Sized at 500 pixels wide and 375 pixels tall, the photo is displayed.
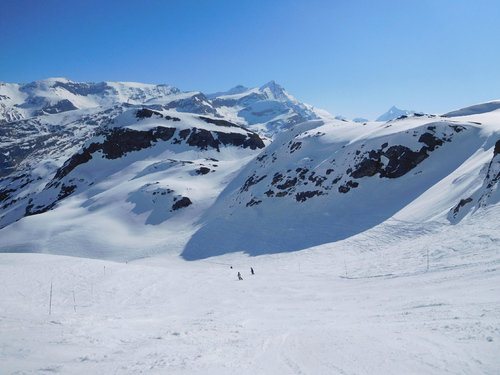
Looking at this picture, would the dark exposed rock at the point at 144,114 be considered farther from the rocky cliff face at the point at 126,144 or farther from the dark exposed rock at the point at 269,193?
the dark exposed rock at the point at 269,193

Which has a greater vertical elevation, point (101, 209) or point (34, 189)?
point (34, 189)

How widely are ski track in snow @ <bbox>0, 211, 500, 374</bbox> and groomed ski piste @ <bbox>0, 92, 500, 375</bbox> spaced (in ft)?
0.19

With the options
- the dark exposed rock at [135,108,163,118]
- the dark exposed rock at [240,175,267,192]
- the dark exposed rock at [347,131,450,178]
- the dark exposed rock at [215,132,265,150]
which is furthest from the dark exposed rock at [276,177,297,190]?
the dark exposed rock at [135,108,163,118]

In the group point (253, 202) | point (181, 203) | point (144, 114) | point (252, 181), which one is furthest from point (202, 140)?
point (253, 202)

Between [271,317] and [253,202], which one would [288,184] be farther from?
[271,317]

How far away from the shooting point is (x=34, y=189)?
101750 mm

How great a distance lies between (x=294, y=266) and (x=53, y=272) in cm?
1864

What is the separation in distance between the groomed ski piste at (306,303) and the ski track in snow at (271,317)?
0.19 feet

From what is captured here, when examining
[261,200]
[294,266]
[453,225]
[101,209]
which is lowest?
[294,266]

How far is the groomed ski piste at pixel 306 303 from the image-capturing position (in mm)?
6875

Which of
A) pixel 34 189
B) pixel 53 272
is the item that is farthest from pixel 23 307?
pixel 34 189

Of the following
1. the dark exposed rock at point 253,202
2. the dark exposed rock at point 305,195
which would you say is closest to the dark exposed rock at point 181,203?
the dark exposed rock at point 253,202

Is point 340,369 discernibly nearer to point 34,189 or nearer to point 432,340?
point 432,340

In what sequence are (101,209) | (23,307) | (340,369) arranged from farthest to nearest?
(101,209) → (23,307) → (340,369)
